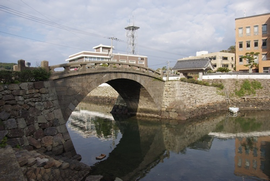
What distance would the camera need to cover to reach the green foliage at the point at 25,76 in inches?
341

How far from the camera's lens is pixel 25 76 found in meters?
9.26

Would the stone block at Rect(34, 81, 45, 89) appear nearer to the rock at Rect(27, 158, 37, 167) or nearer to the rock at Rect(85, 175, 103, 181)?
the rock at Rect(27, 158, 37, 167)

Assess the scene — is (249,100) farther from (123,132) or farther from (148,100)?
(123,132)

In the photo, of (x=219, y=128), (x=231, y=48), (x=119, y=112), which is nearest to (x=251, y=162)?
(x=219, y=128)

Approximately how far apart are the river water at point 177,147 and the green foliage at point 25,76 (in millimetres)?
4724

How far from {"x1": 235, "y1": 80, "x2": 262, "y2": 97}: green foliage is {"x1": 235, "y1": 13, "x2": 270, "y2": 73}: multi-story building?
251 inches

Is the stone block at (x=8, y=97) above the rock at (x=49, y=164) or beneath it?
above

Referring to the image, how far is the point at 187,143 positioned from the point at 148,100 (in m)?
7.59

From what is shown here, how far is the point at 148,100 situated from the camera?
67.4ft

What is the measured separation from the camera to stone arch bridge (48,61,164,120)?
442 inches

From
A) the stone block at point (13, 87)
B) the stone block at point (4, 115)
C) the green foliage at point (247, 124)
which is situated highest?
the stone block at point (13, 87)

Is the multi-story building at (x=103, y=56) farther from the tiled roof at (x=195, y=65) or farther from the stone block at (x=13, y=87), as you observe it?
the stone block at (x=13, y=87)

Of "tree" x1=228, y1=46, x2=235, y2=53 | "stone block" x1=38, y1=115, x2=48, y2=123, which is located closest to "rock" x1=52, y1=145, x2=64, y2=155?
"stone block" x1=38, y1=115, x2=48, y2=123

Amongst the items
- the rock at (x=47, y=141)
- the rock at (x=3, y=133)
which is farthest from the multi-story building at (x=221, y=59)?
the rock at (x=3, y=133)
